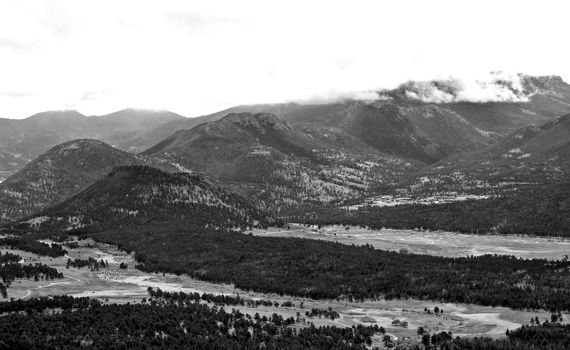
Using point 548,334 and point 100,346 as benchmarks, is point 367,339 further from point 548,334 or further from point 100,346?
point 100,346

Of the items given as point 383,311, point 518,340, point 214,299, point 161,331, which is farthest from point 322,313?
point 518,340

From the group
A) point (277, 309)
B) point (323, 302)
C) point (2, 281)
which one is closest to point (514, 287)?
point (323, 302)

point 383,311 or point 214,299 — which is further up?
point 214,299

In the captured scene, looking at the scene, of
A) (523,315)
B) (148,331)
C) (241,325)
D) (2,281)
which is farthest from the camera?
(2,281)

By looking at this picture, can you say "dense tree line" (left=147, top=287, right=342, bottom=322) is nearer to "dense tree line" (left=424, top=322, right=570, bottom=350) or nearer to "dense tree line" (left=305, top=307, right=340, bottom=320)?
"dense tree line" (left=305, top=307, right=340, bottom=320)

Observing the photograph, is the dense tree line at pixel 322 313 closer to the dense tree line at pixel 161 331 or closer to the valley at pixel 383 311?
the valley at pixel 383 311

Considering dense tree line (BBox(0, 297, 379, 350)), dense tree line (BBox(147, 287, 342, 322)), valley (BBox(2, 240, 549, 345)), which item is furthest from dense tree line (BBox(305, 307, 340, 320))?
dense tree line (BBox(0, 297, 379, 350))

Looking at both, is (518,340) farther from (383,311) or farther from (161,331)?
(161,331)

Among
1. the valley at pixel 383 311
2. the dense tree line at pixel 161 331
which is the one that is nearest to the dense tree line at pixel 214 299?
the valley at pixel 383 311
